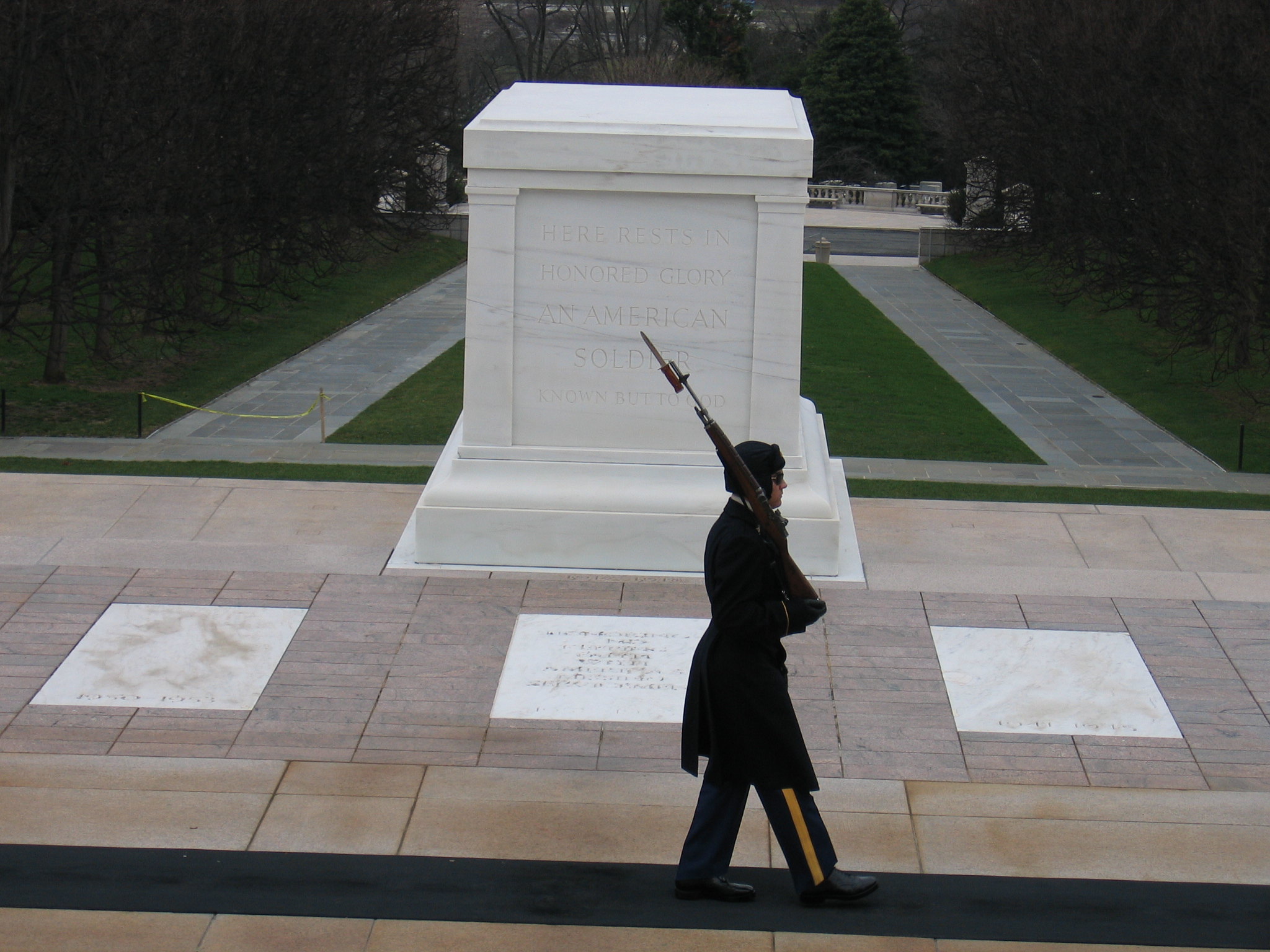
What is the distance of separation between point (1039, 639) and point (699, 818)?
3.29m

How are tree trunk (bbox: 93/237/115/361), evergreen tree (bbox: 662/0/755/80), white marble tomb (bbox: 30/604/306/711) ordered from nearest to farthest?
white marble tomb (bbox: 30/604/306/711)
tree trunk (bbox: 93/237/115/361)
evergreen tree (bbox: 662/0/755/80)

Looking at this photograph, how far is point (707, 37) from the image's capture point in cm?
4969

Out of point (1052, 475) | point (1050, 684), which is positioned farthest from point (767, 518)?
point (1052, 475)

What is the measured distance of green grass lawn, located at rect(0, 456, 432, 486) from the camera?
473 inches

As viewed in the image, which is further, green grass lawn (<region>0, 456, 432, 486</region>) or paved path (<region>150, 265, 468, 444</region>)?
paved path (<region>150, 265, 468, 444</region>)

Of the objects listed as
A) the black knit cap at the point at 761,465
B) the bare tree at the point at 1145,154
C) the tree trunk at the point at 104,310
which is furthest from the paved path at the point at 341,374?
the black knit cap at the point at 761,465

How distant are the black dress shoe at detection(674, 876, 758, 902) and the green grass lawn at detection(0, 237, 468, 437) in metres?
12.6

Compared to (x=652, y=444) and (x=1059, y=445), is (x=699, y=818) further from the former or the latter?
(x=1059, y=445)

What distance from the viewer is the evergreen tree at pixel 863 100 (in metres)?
52.2

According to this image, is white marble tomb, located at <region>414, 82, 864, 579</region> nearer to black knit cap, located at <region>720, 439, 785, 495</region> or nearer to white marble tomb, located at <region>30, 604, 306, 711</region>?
white marble tomb, located at <region>30, 604, 306, 711</region>

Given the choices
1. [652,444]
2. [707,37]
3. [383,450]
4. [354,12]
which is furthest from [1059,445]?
[707,37]

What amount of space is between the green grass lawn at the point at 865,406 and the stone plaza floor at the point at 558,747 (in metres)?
6.06

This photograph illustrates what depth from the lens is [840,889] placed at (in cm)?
492

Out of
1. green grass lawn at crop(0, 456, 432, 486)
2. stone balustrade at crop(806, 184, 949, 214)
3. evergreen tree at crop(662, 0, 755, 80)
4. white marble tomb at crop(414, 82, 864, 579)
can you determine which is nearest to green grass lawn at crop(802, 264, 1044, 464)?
green grass lawn at crop(0, 456, 432, 486)
